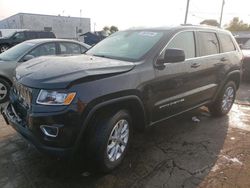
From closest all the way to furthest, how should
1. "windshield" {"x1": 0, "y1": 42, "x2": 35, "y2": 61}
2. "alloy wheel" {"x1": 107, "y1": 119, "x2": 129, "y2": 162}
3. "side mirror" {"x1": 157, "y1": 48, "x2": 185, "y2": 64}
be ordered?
"alloy wheel" {"x1": 107, "y1": 119, "x2": 129, "y2": 162} < "side mirror" {"x1": 157, "y1": 48, "x2": 185, "y2": 64} < "windshield" {"x1": 0, "y1": 42, "x2": 35, "y2": 61}

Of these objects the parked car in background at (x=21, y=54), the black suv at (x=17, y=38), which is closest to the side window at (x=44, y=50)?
the parked car in background at (x=21, y=54)

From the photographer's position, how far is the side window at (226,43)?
5.22m

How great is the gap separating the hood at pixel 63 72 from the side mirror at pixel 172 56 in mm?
527

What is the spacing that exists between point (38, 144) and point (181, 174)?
1804 millimetres

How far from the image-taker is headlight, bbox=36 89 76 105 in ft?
8.75

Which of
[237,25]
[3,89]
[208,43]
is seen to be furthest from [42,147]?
[237,25]

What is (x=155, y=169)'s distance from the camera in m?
3.41

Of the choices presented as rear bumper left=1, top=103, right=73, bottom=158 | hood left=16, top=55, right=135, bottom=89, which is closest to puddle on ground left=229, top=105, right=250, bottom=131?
hood left=16, top=55, right=135, bottom=89

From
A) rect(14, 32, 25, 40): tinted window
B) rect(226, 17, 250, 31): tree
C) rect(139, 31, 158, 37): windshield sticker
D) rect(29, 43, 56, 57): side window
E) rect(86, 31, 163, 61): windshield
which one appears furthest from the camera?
rect(226, 17, 250, 31): tree

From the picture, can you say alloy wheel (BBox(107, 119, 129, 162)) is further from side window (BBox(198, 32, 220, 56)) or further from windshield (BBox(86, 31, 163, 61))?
side window (BBox(198, 32, 220, 56))

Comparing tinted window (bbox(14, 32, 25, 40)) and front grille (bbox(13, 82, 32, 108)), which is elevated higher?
front grille (bbox(13, 82, 32, 108))

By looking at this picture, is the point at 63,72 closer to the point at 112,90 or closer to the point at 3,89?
the point at 112,90

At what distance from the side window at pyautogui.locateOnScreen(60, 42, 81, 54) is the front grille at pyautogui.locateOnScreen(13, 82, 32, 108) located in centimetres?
395

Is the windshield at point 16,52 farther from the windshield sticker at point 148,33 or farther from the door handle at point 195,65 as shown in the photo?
the door handle at point 195,65
